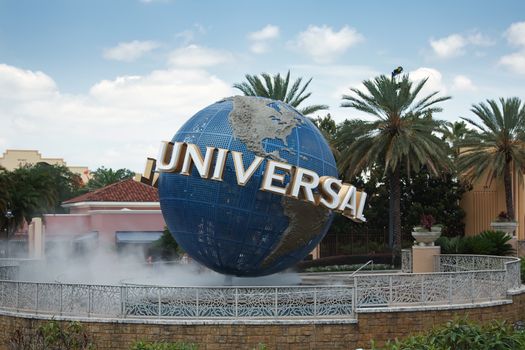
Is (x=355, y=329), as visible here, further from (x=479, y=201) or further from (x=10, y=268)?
(x=479, y=201)

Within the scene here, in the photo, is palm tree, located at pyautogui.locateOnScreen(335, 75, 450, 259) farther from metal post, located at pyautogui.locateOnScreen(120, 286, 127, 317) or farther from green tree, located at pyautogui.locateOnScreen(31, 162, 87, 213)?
green tree, located at pyautogui.locateOnScreen(31, 162, 87, 213)

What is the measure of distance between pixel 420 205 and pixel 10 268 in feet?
80.6

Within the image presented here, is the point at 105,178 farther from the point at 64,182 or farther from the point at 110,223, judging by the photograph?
the point at 110,223

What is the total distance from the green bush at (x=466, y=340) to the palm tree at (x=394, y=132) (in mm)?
22142

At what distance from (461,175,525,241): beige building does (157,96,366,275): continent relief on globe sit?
20.6 metres

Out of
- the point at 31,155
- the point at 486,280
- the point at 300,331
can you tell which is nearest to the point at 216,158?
the point at 300,331

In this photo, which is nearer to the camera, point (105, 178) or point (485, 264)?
point (485, 264)

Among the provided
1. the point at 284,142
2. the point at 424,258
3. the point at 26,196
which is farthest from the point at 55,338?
the point at 26,196

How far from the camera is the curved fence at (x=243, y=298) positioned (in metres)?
14.9

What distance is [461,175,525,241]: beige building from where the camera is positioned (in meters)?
36.3

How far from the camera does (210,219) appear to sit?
16.2 metres

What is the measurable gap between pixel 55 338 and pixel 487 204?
29.4m

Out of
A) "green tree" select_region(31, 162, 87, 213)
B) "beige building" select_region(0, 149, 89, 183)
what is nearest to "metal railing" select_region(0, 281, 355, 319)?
"green tree" select_region(31, 162, 87, 213)

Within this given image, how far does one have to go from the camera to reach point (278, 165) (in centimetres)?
1580
